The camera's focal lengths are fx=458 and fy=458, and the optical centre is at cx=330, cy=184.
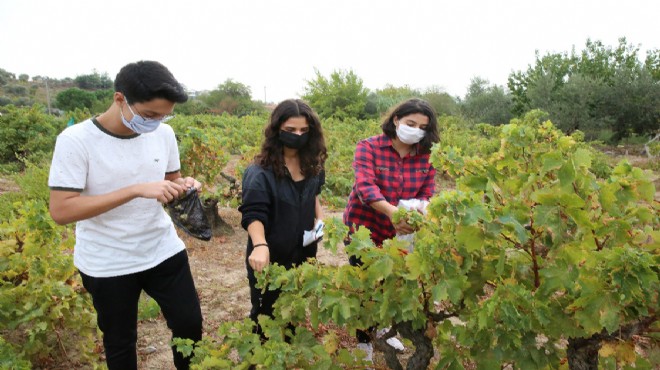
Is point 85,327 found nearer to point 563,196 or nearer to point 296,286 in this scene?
point 296,286

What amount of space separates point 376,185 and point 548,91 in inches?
935

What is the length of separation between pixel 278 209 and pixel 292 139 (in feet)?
1.17

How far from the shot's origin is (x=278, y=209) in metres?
2.26

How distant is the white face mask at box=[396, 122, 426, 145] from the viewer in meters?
2.54

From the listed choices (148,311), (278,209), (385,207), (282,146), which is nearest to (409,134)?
(385,207)

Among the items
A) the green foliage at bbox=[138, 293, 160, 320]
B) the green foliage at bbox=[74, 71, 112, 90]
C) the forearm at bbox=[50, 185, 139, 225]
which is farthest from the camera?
the green foliage at bbox=[74, 71, 112, 90]

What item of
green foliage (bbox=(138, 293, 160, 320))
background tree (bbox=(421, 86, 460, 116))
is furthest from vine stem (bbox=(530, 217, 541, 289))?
background tree (bbox=(421, 86, 460, 116))

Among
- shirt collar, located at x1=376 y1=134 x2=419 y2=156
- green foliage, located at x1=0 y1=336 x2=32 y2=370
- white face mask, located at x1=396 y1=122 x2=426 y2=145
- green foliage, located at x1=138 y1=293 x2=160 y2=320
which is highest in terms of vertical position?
white face mask, located at x1=396 y1=122 x2=426 y2=145

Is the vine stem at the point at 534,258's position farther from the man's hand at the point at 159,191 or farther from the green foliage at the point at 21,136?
the green foliage at the point at 21,136

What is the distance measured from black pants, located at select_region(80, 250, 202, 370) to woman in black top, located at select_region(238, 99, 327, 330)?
33 centimetres

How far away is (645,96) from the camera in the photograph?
21578 mm

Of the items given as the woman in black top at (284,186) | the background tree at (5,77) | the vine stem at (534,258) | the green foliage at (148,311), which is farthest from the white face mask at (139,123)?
the background tree at (5,77)

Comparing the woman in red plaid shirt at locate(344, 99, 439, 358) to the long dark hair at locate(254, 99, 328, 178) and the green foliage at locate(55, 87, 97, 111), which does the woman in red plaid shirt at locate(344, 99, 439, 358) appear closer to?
the long dark hair at locate(254, 99, 328, 178)

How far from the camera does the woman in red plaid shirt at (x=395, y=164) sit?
2574 millimetres
